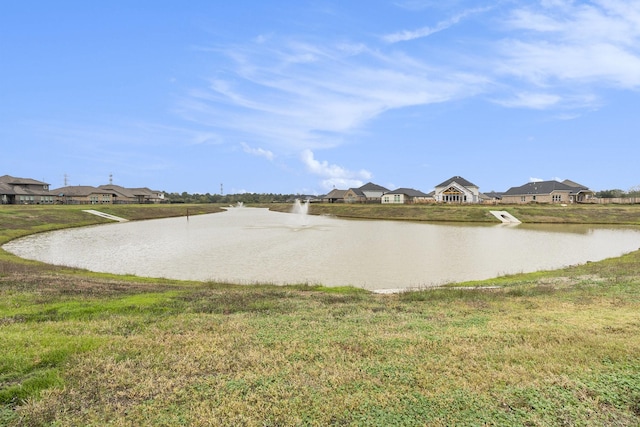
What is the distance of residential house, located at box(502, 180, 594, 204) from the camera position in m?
90.9

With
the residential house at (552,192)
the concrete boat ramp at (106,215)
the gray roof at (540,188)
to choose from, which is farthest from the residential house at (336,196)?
the concrete boat ramp at (106,215)

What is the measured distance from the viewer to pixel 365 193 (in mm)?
123875

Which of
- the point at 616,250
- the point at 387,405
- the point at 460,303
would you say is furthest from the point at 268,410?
the point at 616,250

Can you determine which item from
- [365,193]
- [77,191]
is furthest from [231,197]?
[365,193]

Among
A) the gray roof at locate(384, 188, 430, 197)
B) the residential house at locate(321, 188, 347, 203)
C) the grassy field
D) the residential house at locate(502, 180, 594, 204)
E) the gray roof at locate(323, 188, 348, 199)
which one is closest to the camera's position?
the grassy field

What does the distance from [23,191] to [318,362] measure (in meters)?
120

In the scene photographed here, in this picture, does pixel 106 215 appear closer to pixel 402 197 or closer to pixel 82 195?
pixel 82 195

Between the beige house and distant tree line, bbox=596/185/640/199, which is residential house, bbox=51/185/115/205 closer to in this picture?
the beige house

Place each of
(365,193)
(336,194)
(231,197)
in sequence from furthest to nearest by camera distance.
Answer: (231,197) → (336,194) → (365,193)

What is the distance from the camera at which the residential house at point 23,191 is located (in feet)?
301

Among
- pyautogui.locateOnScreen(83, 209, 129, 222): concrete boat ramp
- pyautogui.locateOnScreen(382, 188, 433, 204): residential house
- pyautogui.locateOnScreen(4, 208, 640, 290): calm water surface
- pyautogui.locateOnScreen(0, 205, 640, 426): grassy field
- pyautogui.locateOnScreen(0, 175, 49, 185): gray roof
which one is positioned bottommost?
pyautogui.locateOnScreen(4, 208, 640, 290): calm water surface

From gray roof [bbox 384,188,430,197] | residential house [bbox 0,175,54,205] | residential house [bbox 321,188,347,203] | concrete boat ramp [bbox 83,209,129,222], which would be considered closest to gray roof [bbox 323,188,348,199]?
residential house [bbox 321,188,347,203]

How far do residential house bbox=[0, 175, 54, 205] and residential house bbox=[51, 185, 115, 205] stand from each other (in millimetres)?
4118

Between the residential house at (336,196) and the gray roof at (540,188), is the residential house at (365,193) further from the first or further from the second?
the gray roof at (540,188)
